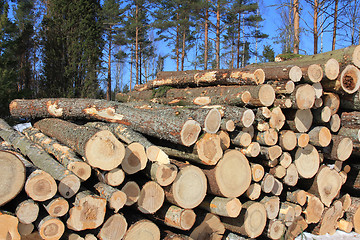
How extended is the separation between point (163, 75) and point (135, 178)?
14.7ft

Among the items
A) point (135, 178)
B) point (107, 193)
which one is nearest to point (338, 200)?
point (135, 178)

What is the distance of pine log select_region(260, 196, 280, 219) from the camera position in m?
3.91

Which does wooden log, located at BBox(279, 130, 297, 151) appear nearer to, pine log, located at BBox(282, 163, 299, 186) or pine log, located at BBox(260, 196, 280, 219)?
pine log, located at BBox(282, 163, 299, 186)

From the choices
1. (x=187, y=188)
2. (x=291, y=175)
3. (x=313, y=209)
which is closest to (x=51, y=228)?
(x=187, y=188)

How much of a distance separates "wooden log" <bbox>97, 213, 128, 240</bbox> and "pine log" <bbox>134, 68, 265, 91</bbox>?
121 inches

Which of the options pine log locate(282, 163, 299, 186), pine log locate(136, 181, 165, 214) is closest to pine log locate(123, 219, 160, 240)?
pine log locate(136, 181, 165, 214)

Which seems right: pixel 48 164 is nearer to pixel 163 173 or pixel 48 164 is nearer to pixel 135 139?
pixel 135 139

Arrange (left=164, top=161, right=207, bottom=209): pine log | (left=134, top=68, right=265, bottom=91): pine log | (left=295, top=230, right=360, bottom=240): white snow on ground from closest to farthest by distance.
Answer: (left=164, top=161, right=207, bottom=209): pine log < (left=295, top=230, right=360, bottom=240): white snow on ground < (left=134, top=68, right=265, bottom=91): pine log

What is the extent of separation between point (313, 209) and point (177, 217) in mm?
2442

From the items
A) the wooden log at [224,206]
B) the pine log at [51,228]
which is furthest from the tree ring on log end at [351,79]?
the pine log at [51,228]

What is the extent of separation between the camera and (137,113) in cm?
399

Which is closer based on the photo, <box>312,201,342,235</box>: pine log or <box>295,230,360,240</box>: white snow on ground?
<box>295,230,360,240</box>: white snow on ground

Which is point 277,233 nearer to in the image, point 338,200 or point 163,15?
point 338,200

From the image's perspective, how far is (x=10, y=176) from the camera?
2592 millimetres
